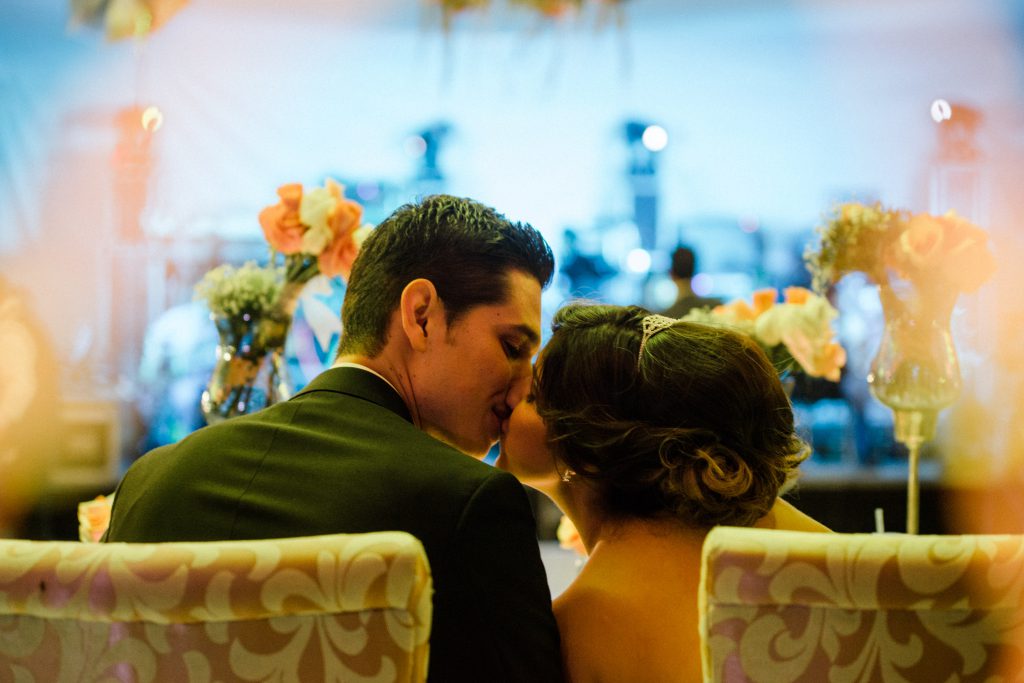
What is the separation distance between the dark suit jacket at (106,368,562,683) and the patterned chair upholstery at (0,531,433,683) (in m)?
0.22

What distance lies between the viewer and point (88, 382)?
620 cm

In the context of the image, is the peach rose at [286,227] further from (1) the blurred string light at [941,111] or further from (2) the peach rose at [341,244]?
(1) the blurred string light at [941,111]

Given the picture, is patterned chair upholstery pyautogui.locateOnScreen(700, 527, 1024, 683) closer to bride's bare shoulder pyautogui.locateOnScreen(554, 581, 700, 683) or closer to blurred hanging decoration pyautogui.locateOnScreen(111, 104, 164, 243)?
bride's bare shoulder pyautogui.locateOnScreen(554, 581, 700, 683)

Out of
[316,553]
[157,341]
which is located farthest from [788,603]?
[157,341]

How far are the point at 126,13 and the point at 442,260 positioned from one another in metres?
4.43

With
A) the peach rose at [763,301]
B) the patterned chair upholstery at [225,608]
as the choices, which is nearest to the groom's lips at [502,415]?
the patterned chair upholstery at [225,608]

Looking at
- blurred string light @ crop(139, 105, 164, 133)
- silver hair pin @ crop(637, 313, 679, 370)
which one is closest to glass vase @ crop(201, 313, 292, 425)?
silver hair pin @ crop(637, 313, 679, 370)

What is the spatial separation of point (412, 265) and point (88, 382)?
5.37 meters

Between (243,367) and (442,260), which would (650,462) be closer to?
(442,260)

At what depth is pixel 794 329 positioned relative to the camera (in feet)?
6.63

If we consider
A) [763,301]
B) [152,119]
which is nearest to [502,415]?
[763,301]

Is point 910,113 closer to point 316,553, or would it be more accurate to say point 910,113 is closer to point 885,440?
point 885,440

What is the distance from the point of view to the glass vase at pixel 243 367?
6.75ft

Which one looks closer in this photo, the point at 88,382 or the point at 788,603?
the point at 788,603
